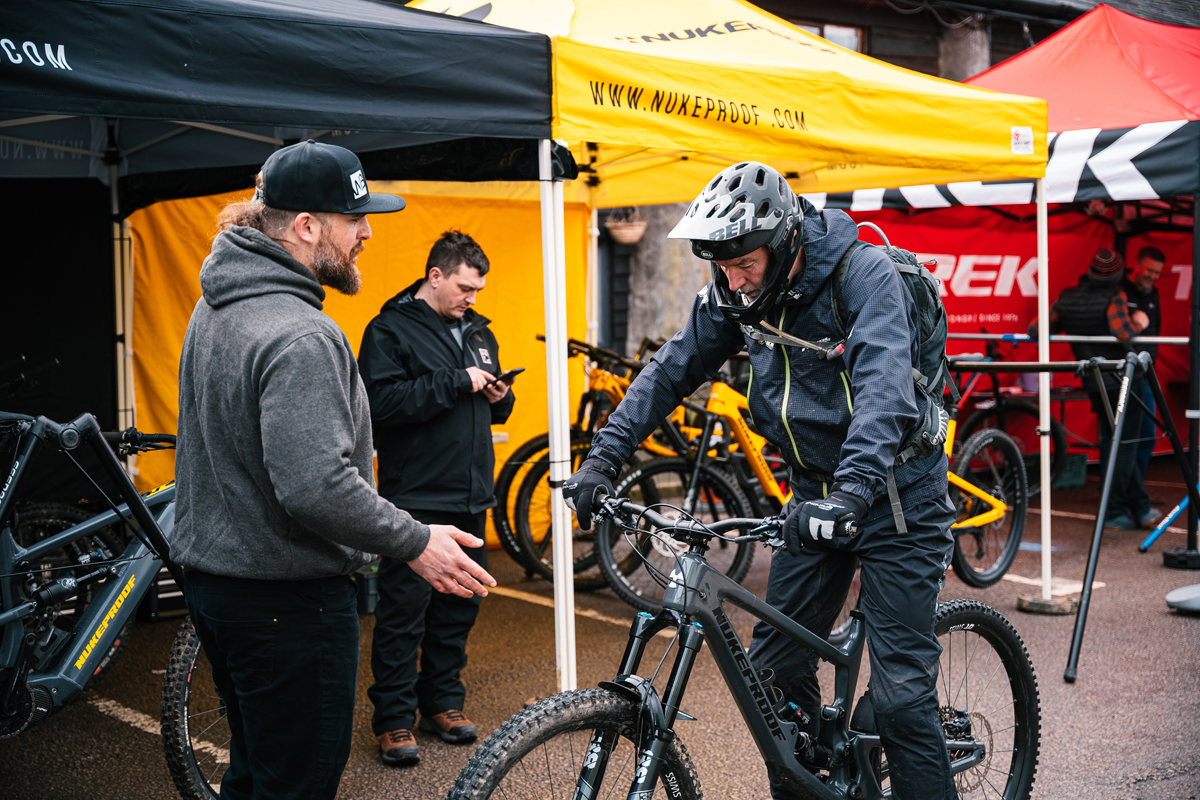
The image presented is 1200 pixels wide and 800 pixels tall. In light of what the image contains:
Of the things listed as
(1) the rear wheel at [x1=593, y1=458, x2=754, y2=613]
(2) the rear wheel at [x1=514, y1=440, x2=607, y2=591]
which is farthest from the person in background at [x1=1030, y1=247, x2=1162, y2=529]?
(2) the rear wheel at [x1=514, y1=440, x2=607, y2=591]

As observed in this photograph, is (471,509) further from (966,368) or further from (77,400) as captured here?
(77,400)

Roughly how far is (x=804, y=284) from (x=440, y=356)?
1.83 metres

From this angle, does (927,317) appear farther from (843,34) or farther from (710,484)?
(843,34)

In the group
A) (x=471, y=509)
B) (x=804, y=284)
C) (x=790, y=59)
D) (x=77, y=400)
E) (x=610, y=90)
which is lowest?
(x=471, y=509)

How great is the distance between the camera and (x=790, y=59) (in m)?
4.73

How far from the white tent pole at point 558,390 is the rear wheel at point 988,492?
9.84ft

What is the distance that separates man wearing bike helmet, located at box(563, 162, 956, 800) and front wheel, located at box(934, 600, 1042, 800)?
28 centimetres

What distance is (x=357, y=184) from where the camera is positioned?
2.25 metres

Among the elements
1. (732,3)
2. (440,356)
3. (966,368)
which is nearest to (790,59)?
(732,3)

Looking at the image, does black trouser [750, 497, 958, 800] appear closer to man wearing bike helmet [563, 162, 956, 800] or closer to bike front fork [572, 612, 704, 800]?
man wearing bike helmet [563, 162, 956, 800]

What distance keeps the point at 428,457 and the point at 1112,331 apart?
662 cm

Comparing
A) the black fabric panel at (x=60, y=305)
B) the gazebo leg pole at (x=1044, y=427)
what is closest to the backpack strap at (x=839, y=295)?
the gazebo leg pole at (x=1044, y=427)

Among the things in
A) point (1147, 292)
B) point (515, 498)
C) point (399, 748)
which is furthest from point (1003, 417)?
point (399, 748)

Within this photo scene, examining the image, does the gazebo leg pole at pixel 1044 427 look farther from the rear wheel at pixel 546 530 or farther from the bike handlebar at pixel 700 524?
the bike handlebar at pixel 700 524
